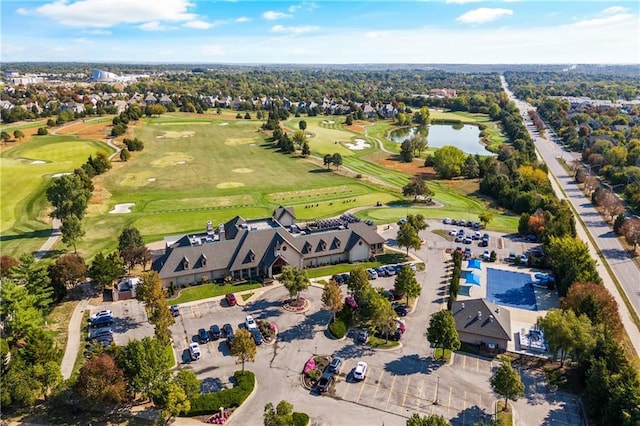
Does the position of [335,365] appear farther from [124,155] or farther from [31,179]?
[124,155]

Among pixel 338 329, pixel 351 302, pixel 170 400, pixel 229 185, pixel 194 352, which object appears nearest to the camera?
pixel 170 400

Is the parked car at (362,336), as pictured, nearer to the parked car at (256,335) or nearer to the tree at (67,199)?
the parked car at (256,335)

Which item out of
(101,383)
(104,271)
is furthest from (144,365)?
(104,271)

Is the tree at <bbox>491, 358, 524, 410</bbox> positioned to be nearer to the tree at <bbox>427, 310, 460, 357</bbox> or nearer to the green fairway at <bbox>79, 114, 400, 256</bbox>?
the tree at <bbox>427, 310, 460, 357</bbox>

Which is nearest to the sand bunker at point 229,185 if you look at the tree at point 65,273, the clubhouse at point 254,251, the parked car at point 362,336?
the clubhouse at point 254,251

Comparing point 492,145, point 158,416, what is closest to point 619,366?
point 158,416

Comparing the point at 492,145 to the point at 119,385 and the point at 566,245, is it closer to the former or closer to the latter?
the point at 566,245

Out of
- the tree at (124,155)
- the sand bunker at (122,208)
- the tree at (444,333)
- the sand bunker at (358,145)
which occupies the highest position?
the tree at (124,155)
